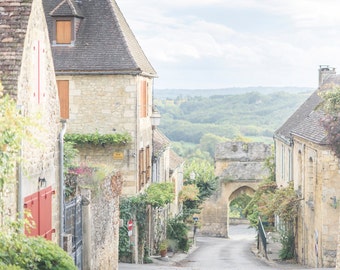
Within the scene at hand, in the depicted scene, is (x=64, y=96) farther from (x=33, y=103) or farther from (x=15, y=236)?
(x=15, y=236)

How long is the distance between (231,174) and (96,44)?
84.2 feet

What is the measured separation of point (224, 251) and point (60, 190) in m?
23.6

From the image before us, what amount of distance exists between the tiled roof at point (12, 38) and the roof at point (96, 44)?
1204cm

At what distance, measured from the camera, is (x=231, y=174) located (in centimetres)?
4881

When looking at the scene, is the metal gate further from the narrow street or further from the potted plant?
the potted plant

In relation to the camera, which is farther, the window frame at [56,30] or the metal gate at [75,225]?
the window frame at [56,30]

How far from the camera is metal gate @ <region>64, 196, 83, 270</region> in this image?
15195 millimetres

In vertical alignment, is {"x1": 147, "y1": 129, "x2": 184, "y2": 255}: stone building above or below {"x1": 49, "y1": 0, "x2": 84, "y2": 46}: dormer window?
below

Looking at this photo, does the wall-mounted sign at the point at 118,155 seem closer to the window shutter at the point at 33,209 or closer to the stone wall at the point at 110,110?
the stone wall at the point at 110,110

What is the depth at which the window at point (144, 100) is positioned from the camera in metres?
25.6

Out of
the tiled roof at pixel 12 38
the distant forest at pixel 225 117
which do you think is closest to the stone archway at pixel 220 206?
the tiled roof at pixel 12 38

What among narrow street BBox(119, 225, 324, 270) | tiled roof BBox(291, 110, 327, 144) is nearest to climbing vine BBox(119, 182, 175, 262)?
narrow street BBox(119, 225, 324, 270)

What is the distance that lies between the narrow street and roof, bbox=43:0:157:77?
22.9ft

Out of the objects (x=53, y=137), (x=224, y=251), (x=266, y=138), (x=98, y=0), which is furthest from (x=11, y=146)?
(x=266, y=138)
